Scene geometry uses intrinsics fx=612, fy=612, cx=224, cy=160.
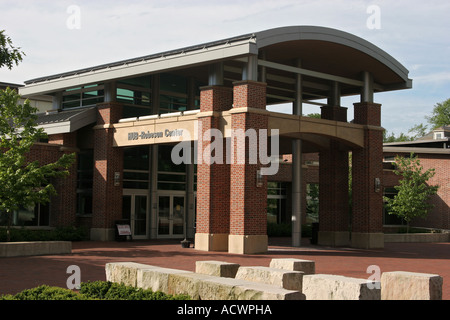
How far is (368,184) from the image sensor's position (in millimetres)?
29531

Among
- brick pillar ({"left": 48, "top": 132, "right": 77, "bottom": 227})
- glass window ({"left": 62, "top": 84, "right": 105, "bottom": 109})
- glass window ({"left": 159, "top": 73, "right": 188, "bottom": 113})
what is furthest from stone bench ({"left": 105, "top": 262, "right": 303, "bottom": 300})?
glass window ({"left": 159, "top": 73, "right": 188, "bottom": 113})

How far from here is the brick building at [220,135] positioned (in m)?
25.0

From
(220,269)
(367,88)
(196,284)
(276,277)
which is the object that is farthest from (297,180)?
(196,284)

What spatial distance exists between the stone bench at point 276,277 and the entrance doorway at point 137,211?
19.8 meters

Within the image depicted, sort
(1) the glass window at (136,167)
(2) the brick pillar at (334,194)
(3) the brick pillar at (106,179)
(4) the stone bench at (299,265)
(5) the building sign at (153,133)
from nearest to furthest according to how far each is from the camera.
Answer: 1. (4) the stone bench at (299,265)
2. (5) the building sign at (153,133)
3. (3) the brick pillar at (106,179)
4. (2) the brick pillar at (334,194)
5. (1) the glass window at (136,167)

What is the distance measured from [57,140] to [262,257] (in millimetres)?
13837

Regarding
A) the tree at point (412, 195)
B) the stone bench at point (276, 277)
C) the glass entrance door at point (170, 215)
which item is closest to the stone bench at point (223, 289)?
the stone bench at point (276, 277)

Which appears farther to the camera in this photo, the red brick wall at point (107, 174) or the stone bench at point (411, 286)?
the red brick wall at point (107, 174)

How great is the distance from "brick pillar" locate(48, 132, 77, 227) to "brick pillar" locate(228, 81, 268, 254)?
32.6ft

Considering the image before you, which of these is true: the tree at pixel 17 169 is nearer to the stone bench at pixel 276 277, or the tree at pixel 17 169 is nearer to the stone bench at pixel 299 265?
the stone bench at pixel 299 265

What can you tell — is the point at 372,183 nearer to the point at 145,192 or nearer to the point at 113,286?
the point at 145,192

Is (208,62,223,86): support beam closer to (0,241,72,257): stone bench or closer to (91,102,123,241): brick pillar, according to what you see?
(91,102,123,241): brick pillar

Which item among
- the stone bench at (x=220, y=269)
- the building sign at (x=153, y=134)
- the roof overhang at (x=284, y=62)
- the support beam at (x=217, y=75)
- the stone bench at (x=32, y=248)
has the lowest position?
the stone bench at (x=32, y=248)

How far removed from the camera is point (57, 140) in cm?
3131
